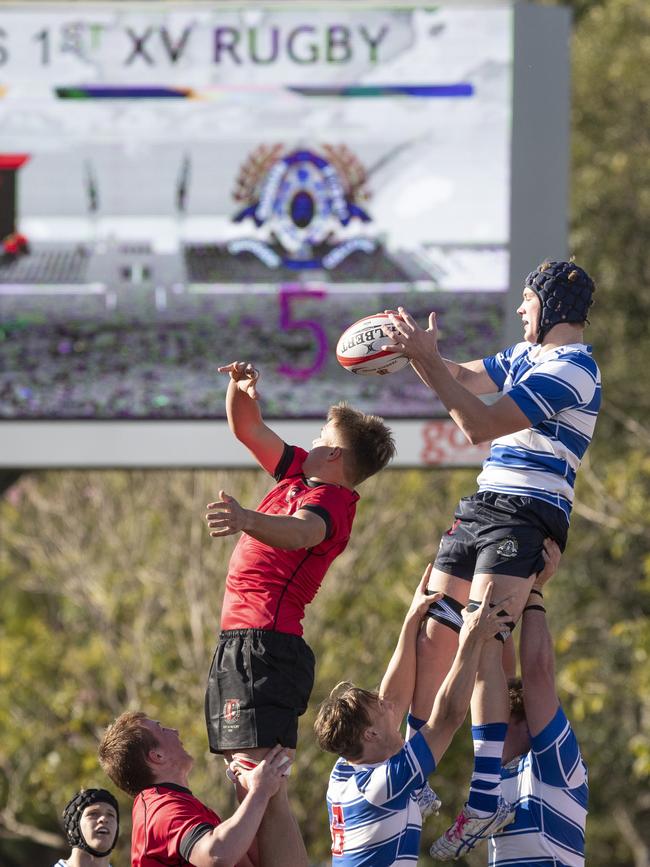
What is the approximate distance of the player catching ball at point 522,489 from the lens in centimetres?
488

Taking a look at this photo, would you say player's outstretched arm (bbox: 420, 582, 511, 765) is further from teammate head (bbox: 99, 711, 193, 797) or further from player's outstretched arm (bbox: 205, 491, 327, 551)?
teammate head (bbox: 99, 711, 193, 797)

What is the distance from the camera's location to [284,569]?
204 inches

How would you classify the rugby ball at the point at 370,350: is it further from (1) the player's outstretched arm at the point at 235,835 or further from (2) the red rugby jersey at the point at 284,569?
(1) the player's outstretched arm at the point at 235,835

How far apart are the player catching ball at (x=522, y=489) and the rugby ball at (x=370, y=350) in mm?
225

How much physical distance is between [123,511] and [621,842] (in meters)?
8.89

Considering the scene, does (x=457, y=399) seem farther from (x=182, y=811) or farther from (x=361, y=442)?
(x=182, y=811)

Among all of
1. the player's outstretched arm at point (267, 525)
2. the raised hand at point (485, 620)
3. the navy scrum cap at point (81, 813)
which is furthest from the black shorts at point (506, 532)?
the navy scrum cap at point (81, 813)

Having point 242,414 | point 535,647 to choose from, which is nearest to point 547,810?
point 535,647

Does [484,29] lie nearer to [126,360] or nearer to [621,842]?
[126,360]

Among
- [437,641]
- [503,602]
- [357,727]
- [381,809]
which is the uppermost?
[503,602]

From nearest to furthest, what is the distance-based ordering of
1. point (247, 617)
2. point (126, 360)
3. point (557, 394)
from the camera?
point (557, 394) → point (247, 617) → point (126, 360)

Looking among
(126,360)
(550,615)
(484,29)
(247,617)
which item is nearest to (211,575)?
(550,615)

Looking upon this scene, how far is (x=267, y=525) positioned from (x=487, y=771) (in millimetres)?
1043

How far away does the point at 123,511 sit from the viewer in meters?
17.4
